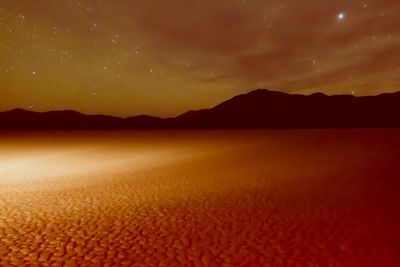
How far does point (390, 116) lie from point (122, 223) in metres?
86.5

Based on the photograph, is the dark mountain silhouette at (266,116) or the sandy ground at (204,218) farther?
the dark mountain silhouette at (266,116)

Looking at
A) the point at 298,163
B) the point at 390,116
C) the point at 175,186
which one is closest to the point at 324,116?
the point at 390,116

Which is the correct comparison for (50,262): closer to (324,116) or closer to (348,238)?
(348,238)

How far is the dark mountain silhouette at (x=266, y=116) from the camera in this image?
78.4 metres

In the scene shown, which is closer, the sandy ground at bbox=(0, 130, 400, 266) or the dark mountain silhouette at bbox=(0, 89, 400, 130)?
the sandy ground at bbox=(0, 130, 400, 266)

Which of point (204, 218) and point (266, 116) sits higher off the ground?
point (266, 116)

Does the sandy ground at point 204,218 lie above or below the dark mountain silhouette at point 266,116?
below

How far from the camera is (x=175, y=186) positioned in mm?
9305

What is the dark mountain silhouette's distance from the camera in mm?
78375

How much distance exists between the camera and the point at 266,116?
10275cm

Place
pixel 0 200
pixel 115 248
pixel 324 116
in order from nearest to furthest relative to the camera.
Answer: pixel 115 248
pixel 0 200
pixel 324 116

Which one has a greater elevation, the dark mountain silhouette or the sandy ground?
the dark mountain silhouette

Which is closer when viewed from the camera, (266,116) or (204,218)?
(204,218)

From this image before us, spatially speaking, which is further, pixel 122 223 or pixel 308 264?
pixel 122 223
